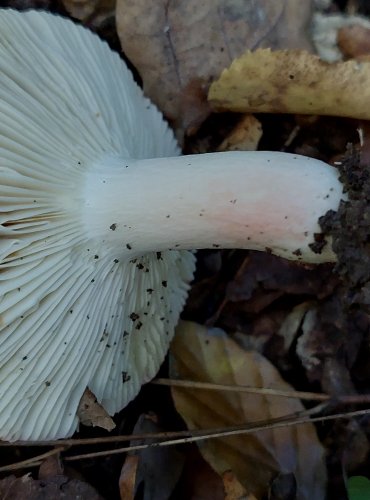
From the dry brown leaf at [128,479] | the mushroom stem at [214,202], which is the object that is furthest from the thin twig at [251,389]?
the mushroom stem at [214,202]

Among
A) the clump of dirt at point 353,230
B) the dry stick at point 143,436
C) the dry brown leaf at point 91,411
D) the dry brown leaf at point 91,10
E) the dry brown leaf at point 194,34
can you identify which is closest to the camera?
the clump of dirt at point 353,230

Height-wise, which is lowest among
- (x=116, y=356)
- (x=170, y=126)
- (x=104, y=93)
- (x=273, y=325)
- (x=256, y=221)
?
(x=273, y=325)

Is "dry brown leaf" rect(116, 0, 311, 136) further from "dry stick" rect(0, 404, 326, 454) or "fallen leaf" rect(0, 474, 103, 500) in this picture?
"fallen leaf" rect(0, 474, 103, 500)

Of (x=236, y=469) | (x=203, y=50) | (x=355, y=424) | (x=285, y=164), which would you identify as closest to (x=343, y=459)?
(x=355, y=424)

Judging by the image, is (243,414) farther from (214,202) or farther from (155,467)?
(214,202)

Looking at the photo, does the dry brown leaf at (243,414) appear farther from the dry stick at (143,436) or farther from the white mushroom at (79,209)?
the white mushroom at (79,209)

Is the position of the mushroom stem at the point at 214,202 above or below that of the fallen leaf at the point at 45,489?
above

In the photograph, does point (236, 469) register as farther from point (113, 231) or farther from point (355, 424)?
point (113, 231)

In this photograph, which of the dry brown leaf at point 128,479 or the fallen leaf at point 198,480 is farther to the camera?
the fallen leaf at point 198,480

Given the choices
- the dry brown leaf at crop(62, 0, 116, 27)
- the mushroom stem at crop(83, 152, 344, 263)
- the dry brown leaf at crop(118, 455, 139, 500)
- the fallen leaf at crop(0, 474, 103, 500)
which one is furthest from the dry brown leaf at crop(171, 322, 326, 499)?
the dry brown leaf at crop(62, 0, 116, 27)
